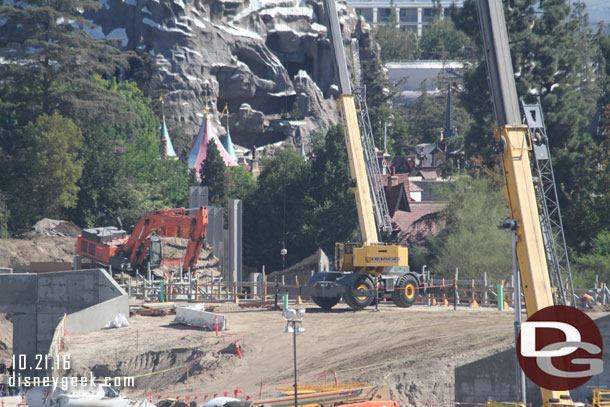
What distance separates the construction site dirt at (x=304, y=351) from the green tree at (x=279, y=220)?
113 feet

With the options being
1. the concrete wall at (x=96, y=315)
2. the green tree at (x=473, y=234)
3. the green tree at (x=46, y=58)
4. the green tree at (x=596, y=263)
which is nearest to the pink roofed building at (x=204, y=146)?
the green tree at (x=46, y=58)

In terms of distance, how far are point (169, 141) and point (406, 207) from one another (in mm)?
47176

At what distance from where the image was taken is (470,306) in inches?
1655

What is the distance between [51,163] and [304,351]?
41.3m

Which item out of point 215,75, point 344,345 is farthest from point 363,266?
point 215,75

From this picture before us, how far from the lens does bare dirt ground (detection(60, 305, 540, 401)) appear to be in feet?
99.0

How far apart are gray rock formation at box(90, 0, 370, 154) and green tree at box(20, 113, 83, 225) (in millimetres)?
44407

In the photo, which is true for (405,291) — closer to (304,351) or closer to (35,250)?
(304,351)

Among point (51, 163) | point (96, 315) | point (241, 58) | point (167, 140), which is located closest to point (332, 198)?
point (51, 163)

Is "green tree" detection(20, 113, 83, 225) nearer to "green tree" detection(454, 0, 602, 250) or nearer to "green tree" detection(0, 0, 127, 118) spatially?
"green tree" detection(0, 0, 127, 118)

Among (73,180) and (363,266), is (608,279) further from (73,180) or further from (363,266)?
(73,180)

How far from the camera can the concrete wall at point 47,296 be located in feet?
140

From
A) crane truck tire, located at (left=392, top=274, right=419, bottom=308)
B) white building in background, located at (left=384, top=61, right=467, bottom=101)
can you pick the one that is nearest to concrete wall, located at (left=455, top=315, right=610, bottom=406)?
crane truck tire, located at (left=392, top=274, right=419, bottom=308)

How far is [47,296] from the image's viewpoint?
43250 mm
